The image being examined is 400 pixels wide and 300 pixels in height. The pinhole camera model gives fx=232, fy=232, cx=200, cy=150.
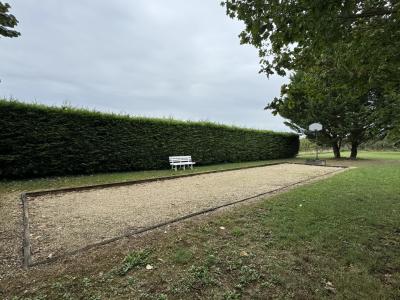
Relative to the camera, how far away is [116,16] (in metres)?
9.37

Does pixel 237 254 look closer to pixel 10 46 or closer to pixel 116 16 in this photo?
pixel 116 16

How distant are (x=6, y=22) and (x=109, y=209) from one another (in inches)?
199

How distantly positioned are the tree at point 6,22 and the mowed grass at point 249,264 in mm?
5830

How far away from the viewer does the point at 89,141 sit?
32.0 ft

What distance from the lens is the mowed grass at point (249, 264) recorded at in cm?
221

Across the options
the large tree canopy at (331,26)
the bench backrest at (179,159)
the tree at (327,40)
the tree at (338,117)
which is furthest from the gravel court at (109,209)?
the tree at (338,117)

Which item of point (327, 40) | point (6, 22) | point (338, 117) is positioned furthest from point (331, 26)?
point (338, 117)

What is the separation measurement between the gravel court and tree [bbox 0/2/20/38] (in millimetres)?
4293

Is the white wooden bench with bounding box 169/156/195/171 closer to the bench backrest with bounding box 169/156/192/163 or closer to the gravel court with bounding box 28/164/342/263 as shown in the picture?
the bench backrest with bounding box 169/156/192/163

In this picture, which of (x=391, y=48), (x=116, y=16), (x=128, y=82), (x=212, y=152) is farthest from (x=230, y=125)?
(x=391, y=48)

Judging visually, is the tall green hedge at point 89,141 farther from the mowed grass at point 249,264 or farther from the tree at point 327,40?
the tree at point 327,40

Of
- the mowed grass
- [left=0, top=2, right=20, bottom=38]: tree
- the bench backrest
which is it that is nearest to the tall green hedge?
the bench backrest

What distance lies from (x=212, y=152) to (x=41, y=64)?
10.4 metres

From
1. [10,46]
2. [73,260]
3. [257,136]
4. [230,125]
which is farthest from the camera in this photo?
[257,136]
